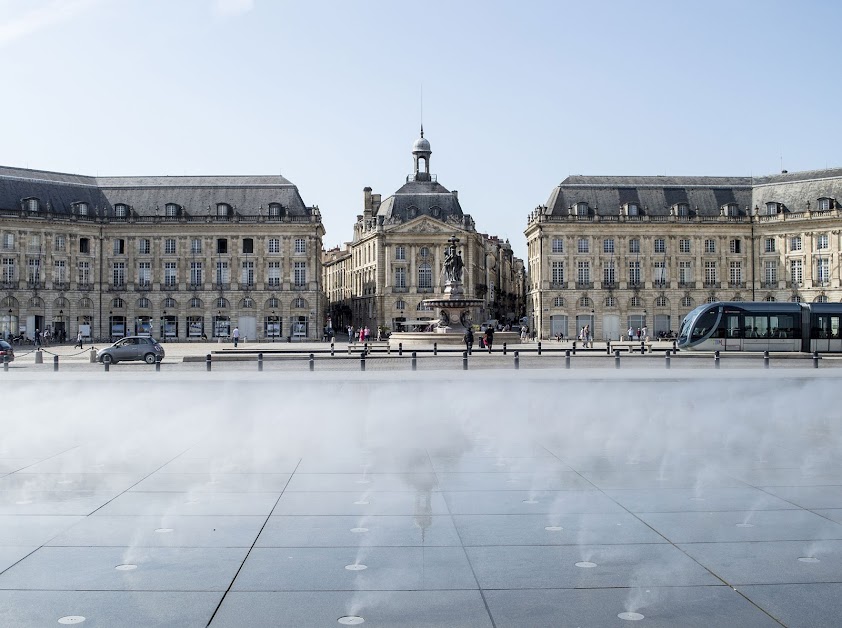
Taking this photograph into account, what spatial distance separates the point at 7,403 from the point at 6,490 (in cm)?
1131

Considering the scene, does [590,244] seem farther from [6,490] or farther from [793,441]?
[6,490]

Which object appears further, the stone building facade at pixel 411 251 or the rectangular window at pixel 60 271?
the stone building facade at pixel 411 251

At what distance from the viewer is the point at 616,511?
29.9 ft

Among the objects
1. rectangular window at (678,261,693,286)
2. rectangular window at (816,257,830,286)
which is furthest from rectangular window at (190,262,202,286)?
rectangular window at (816,257,830,286)

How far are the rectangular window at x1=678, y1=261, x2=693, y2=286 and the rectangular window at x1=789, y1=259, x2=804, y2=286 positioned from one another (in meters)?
9.54

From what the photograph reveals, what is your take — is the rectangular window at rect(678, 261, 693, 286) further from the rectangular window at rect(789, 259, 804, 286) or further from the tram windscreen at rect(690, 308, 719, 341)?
the tram windscreen at rect(690, 308, 719, 341)

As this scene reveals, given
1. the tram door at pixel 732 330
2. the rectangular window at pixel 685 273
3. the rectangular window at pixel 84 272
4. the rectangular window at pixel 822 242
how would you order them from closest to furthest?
the tram door at pixel 732 330 → the rectangular window at pixel 822 242 → the rectangular window at pixel 84 272 → the rectangular window at pixel 685 273

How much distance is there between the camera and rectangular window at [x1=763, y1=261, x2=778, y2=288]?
286ft

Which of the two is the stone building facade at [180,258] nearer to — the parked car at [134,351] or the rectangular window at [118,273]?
the rectangular window at [118,273]

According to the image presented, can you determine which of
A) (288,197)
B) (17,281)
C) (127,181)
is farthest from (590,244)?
(17,281)

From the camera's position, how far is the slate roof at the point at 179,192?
86.4m

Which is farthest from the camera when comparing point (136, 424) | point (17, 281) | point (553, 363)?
point (17, 281)

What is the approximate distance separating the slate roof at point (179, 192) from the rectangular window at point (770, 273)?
155ft

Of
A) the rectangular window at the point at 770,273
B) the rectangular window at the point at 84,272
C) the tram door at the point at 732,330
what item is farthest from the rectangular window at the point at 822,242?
the rectangular window at the point at 84,272
